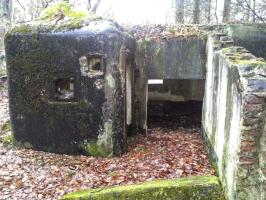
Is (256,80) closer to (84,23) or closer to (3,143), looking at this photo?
(84,23)

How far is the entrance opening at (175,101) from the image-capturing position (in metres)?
12.8

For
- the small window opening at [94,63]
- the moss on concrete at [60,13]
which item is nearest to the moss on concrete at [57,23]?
the moss on concrete at [60,13]

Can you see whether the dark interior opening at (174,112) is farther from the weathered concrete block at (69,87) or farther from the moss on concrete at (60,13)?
the moss on concrete at (60,13)

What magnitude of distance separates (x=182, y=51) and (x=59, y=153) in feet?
15.0

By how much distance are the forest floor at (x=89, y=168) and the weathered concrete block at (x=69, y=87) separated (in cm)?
42

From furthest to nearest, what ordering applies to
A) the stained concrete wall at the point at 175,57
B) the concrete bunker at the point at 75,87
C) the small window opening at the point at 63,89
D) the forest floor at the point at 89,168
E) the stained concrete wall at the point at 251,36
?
the stained concrete wall at the point at 251,36
the stained concrete wall at the point at 175,57
the small window opening at the point at 63,89
the concrete bunker at the point at 75,87
the forest floor at the point at 89,168

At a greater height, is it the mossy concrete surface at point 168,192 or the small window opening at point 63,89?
the small window opening at point 63,89

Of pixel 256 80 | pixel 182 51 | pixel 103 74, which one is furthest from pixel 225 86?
pixel 182 51

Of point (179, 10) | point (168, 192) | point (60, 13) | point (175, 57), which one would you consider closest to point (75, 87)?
point (60, 13)

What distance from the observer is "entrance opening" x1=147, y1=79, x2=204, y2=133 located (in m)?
12.8

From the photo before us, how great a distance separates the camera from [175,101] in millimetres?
13039

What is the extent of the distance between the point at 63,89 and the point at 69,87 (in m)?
0.15

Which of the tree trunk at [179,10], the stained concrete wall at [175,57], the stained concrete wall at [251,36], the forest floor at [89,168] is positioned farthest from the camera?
the tree trunk at [179,10]

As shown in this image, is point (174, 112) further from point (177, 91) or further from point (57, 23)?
point (57, 23)
